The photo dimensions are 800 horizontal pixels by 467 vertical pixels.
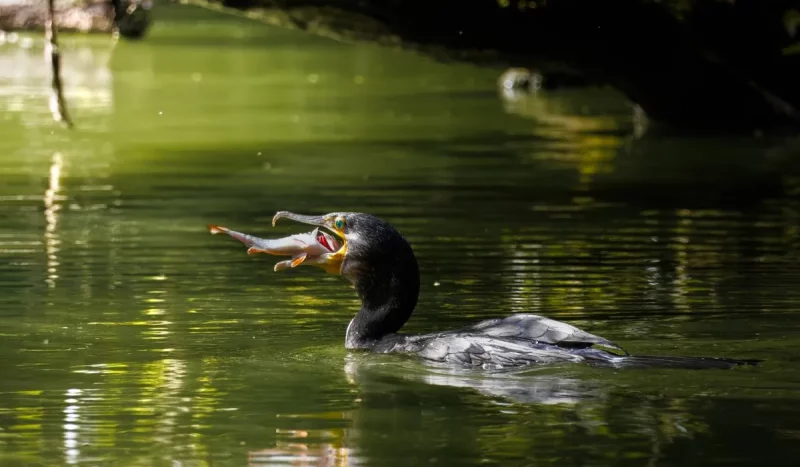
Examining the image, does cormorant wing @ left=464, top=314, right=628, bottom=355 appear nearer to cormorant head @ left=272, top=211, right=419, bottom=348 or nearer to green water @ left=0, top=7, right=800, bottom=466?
green water @ left=0, top=7, right=800, bottom=466

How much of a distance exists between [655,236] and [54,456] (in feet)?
24.8

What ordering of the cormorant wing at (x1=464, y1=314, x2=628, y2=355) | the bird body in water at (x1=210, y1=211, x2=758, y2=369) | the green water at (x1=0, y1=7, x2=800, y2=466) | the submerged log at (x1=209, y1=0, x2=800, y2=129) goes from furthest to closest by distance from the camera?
the submerged log at (x1=209, y1=0, x2=800, y2=129) → the bird body in water at (x1=210, y1=211, x2=758, y2=369) → the cormorant wing at (x1=464, y1=314, x2=628, y2=355) → the green water at (x1=0, y1=7, x2=800, y2=466)

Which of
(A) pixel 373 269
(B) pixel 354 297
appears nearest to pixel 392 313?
(A) pixel 373 269

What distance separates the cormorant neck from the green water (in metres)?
0.24

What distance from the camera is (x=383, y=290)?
9.96 meters

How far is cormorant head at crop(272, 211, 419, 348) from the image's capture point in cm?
989

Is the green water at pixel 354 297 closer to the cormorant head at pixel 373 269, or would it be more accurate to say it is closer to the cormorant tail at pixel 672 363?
the cormorant tail at pixel 672 363

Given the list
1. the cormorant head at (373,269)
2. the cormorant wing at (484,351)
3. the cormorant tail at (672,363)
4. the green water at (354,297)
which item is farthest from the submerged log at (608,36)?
the cormorant tail at (672,363)

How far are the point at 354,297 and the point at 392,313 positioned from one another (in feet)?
6.17

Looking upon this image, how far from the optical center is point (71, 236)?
14.4m

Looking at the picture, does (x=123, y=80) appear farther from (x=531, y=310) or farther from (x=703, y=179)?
(x=531, y=310)

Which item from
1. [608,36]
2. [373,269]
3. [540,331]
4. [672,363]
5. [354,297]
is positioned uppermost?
[608,36]

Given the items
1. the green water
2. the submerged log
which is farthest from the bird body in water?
the submerged log

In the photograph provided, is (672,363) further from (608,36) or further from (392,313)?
(608,36)
